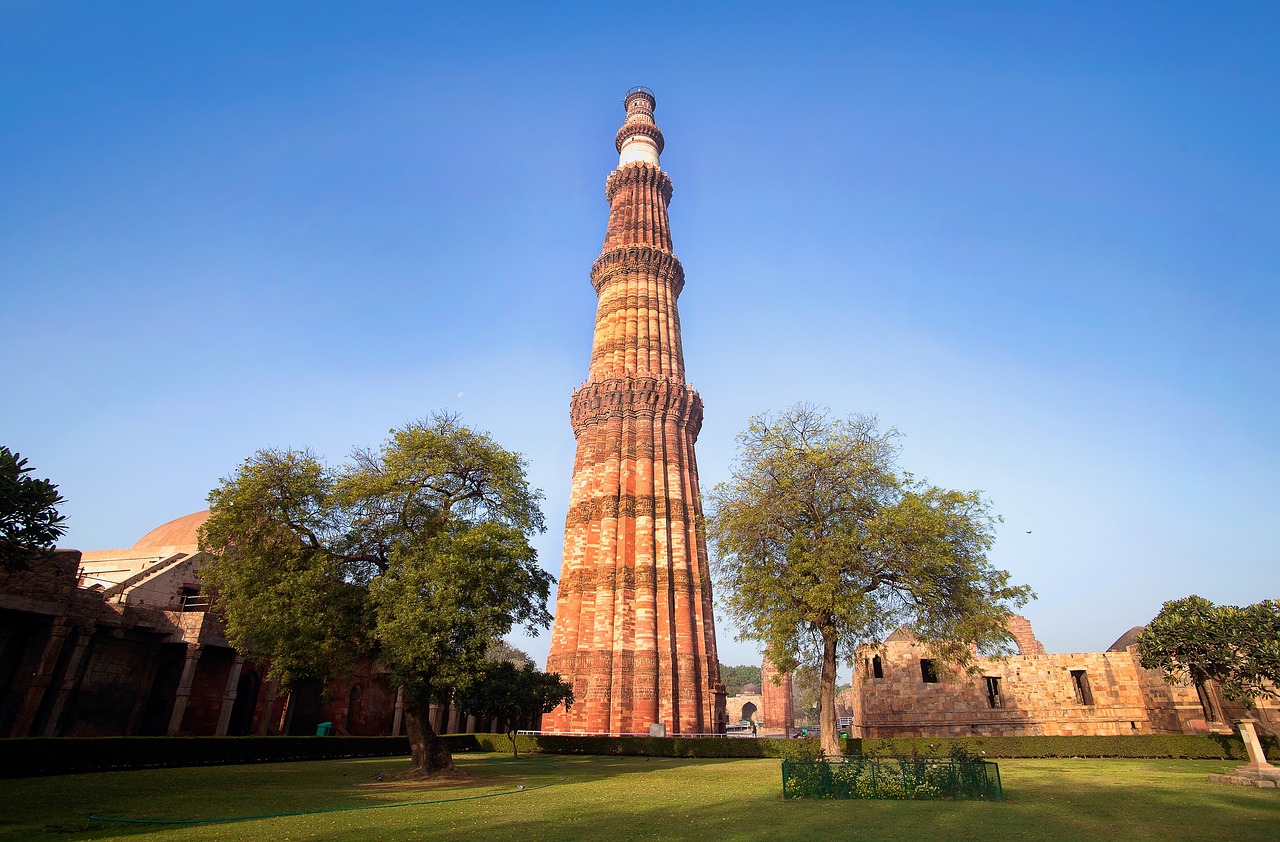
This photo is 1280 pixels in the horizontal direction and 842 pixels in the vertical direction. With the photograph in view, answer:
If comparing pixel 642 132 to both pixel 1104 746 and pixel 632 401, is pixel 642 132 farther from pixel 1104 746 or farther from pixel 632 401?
pixel 1104 746

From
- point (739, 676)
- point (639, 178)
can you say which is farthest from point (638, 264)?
point (739, 676)

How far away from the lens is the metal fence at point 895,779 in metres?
14.0

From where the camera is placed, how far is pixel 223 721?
2634cm

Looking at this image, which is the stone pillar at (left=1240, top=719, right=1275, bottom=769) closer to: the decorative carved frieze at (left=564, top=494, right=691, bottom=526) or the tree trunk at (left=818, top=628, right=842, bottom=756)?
the tree trunk at (left=818, top=628, right=842, bottom=756)

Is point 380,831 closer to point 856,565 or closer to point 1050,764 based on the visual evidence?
point 856,565

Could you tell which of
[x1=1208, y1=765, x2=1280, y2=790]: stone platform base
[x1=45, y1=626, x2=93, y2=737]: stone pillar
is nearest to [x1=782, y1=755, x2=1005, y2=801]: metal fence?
[x1=1208, y1=765, x2=1280, y2=790]: stone platform base

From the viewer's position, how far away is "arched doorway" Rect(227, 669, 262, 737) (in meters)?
31.1

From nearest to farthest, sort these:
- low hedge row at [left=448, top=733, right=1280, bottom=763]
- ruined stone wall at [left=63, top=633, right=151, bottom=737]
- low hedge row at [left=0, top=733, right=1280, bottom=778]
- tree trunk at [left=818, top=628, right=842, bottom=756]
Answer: low hedge row at [left=0, top=733, right=1280, bottom=778] < tree trunk at [left=818, top=628, right=842, bottom=756] < ruined stone wall at [left=63, top=633, right=151, bottom=737] < low hedge row at [left=448, top=733, right=1280, bottom=763]

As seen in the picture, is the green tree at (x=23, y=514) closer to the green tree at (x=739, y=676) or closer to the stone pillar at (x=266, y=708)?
the stone pillar at (x=266, y=708)

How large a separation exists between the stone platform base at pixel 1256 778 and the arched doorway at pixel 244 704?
115ft

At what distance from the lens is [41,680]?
2088 centimetres

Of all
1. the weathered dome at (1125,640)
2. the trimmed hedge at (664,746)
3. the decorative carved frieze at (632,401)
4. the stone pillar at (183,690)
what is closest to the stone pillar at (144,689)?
the stone pillar at (183,690)

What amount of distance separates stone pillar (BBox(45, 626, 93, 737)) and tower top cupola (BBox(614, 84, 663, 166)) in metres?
40.0

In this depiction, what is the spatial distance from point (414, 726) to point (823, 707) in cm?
1229
